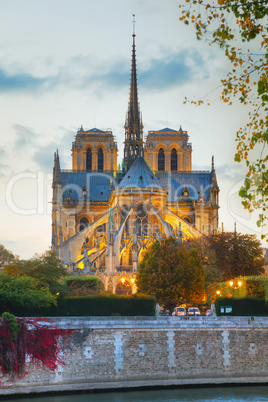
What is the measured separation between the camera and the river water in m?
31.0

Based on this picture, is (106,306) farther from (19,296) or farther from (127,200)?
(127,200)

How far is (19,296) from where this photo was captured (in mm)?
36156

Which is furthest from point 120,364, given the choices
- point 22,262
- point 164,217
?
point 164,217

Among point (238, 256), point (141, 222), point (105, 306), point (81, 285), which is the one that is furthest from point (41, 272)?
point (141, 222)

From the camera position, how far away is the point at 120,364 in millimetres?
33969

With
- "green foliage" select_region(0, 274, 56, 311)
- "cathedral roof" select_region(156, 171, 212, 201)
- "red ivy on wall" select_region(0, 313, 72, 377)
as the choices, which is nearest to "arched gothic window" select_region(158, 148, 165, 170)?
"cathedral roof" select_region(156, 171, 212, 201)

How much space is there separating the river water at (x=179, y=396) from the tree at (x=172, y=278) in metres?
17.2

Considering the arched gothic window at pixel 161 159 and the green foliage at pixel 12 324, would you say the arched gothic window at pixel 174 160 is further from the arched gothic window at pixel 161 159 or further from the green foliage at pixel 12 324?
the green foliage at pixel 12 324

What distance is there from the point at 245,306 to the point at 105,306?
7.41 m

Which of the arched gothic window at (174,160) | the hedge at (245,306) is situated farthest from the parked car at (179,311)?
the arched gothic window at (174,160)

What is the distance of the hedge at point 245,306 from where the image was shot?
129ft

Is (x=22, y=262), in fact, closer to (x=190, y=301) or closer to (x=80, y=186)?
(x=190, y=301)

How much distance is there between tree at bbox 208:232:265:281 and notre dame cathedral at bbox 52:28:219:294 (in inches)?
248

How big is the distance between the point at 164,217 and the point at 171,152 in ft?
62.2
